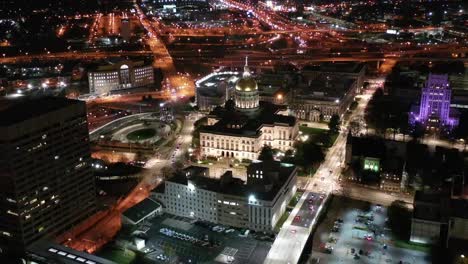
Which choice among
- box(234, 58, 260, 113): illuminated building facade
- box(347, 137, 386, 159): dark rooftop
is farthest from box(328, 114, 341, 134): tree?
box(234, 58, 260, 113): illuminated building facade

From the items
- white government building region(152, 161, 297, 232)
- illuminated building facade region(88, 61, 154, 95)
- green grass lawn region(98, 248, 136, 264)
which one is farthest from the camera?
illuminated building facade region(88, 61, 154, 95)

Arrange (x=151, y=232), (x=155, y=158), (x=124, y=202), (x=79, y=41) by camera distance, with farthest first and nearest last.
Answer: (x=79, y=41) < (x=155, y=158) < (x=124, y=202) < (x=151, y=232)

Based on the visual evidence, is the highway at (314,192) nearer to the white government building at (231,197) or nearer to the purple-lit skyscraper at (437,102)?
the white government building at (231,197)

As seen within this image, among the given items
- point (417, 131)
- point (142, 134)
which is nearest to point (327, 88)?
point (417, 131)

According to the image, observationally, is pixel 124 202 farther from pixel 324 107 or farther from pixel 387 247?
pixel 324 107

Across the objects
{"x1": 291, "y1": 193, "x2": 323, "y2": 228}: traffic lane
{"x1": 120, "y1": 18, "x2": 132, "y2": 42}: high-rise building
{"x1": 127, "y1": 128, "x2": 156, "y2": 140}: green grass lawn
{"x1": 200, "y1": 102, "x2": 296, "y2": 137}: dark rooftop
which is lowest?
{"x1": 291, "y1": 193, "x2": 323, "y2": 228}: traffic lane

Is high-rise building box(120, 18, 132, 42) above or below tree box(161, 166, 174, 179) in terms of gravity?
above

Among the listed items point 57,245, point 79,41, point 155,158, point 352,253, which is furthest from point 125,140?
point 79,41

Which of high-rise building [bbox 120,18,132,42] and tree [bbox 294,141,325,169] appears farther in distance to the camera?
high-rise building [bbox 120,18,132,42]

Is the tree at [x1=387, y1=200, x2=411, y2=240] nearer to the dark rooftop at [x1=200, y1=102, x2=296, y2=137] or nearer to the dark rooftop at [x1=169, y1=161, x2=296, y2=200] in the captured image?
the dark rooftop at [x1=169, y1=161, x2=296, y2=200]
